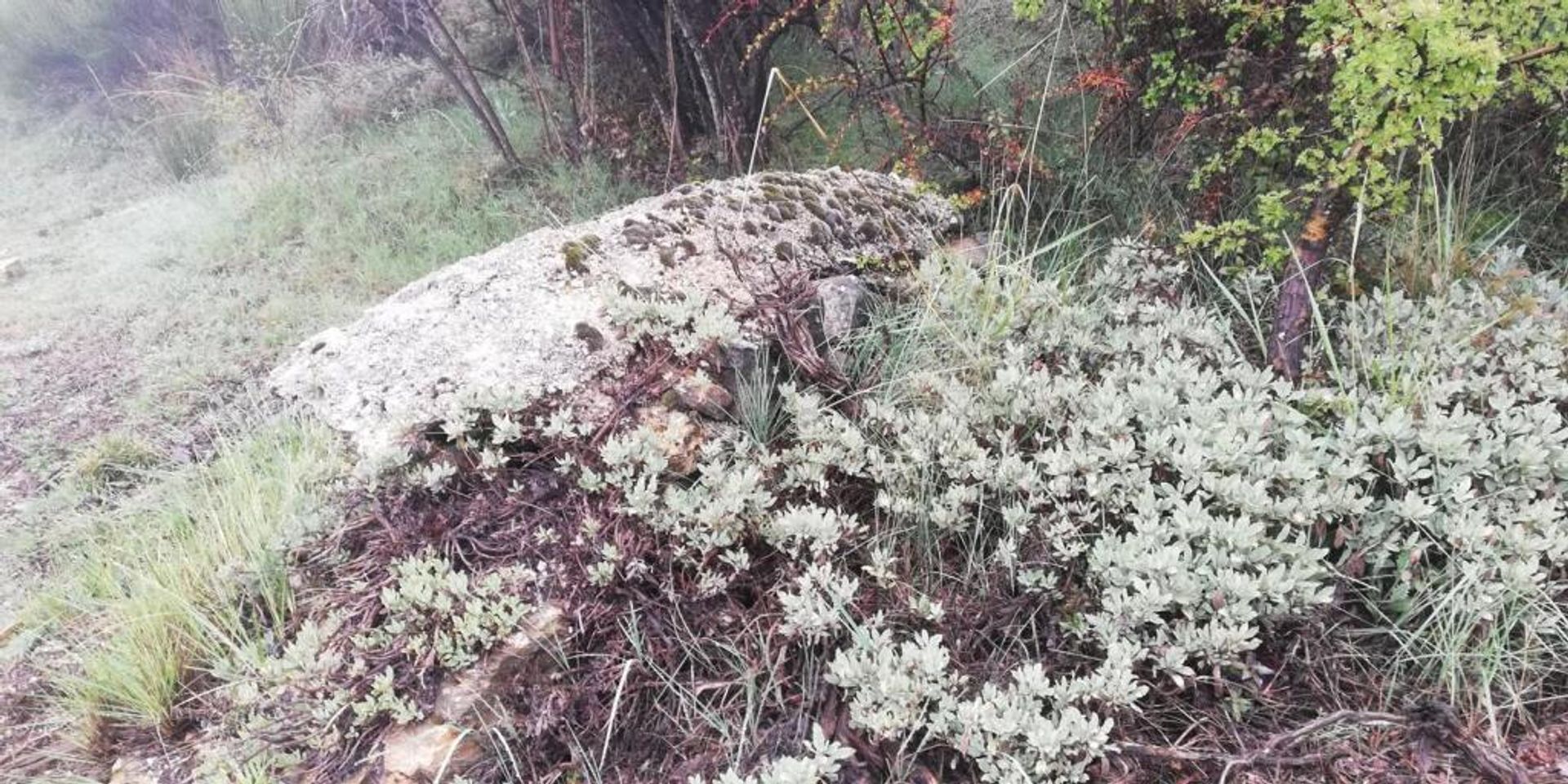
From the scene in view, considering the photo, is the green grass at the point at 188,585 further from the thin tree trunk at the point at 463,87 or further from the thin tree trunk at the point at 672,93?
the thin tree trunk at the point at 463,87

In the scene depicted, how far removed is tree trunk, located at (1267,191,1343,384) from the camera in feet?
7.16

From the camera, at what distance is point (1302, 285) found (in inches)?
87.8

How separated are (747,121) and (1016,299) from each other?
2.45 meters

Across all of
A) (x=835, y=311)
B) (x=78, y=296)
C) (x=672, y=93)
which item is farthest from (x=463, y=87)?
(x=835, y=311)

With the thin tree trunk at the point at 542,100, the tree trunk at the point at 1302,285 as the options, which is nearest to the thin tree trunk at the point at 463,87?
the thin tree trunk at the point at 542,100

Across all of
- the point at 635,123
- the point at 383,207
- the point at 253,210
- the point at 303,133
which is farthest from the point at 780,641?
the point at 303,133

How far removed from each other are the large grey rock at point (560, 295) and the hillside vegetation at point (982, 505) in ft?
0.11

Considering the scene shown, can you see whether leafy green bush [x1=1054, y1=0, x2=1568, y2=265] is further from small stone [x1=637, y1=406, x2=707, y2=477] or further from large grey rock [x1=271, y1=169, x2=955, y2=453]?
small stone [x1=637, y1=406, x2=707, y2=477]

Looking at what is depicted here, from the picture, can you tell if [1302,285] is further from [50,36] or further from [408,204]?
[50,36]

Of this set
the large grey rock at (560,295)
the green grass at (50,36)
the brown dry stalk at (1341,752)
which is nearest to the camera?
the brown dry stalk at (1341,752)

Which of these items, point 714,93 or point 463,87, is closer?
point 714,93

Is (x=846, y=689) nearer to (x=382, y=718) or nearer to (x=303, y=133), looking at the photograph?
(x=382, y=718)

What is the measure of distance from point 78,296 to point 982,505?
5601 mm

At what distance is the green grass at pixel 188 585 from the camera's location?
1.79 meters
